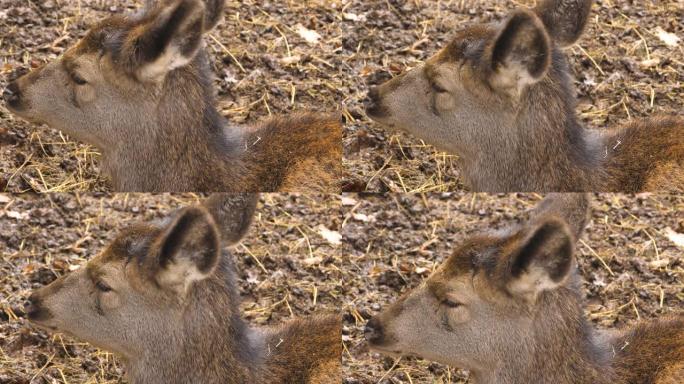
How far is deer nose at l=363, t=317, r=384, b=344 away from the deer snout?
6.19 feet

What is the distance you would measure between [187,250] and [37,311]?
1.25 m

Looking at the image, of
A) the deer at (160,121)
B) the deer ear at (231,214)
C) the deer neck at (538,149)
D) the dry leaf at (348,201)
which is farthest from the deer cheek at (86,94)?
the deer neck at (538,149)

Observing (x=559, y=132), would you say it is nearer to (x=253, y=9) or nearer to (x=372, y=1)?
(x=372, y=1)

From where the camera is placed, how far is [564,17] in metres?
7.70

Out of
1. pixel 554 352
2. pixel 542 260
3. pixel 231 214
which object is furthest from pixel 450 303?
pixel 231 214

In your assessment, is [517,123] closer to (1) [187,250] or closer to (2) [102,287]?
(1) [187,250]

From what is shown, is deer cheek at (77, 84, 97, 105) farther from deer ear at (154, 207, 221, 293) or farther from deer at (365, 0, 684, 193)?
deer at (365, 0, 684, 193)

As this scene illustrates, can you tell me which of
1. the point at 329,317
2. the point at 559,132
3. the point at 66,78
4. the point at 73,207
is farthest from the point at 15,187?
the point at 559,132

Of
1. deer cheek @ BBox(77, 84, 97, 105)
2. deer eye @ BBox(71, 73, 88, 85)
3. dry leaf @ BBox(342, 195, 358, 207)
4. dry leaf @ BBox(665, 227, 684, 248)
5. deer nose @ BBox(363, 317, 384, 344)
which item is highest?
deer eye @ BBox(71, 73, 88, 85)

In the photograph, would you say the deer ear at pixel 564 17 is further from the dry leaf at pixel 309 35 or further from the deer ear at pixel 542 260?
the deer ear at pixel 542 260

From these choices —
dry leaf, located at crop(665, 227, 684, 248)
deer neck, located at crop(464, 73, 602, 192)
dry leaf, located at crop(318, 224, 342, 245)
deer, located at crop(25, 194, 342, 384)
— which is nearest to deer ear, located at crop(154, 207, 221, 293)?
deer, located at crop(25, 194, 342, 384)

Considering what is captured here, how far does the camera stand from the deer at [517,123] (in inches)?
294

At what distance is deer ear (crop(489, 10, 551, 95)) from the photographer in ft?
22.1

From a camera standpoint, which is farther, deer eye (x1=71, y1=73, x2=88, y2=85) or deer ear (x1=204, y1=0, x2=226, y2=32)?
deer ear (x1=204, y1=0, x2=226, y2=32)
